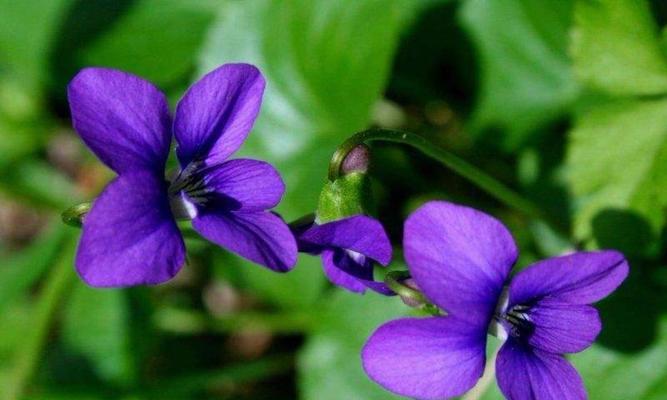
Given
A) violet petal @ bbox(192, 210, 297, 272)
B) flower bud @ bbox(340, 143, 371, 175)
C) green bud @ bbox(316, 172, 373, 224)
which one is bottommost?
violet petal @ bbox(192, 210, 297, 272)

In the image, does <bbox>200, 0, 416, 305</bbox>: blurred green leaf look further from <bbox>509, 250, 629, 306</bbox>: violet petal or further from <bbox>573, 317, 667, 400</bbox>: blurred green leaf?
<bbox>509, 250, 629, 306</bbox>: violet petal

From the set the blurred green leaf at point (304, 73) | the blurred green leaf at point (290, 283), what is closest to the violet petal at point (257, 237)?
the blurred green leaf at point (304, 73)

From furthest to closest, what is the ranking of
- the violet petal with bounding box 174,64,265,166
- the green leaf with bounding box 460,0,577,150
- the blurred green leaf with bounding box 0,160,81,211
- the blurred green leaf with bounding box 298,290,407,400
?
1. the blurred green leaf with bounding box 0,160,81,211
2. the green leaf with bounding box 460,0,577,150
3. the blurred green leaf with bounding box 298,290,407,400
4. the violet petal with bounding box 174,64,265,166

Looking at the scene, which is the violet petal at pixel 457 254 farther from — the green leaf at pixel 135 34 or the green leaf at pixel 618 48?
the green leaf at pixel 135 34

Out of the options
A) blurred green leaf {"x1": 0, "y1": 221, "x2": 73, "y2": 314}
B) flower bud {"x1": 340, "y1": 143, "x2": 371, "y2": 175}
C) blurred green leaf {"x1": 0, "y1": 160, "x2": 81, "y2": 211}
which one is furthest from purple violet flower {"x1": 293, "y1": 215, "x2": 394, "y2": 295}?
blurred green leaf {"x1": 0, "y1": 160, "x2": 81, "y2": 211}

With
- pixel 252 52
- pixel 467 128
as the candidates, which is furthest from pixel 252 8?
pixel 467 128

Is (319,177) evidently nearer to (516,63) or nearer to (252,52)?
(252,52)

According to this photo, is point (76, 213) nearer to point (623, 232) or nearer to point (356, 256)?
point (356, 256)
